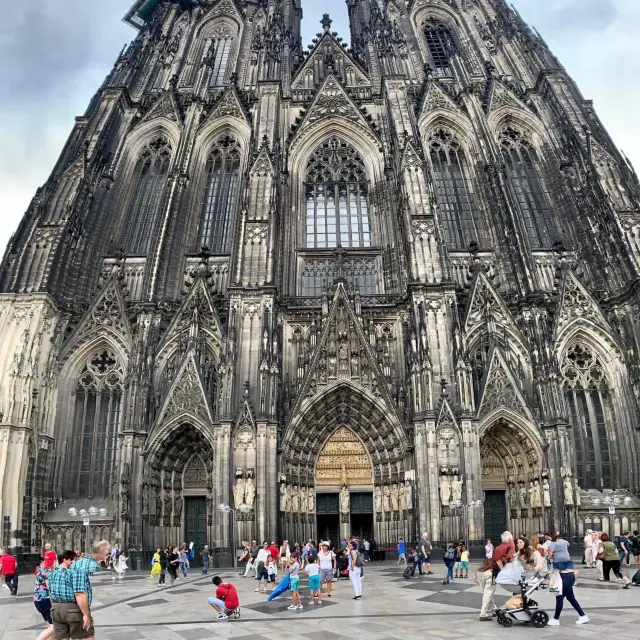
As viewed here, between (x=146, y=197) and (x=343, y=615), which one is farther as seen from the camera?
(x=146, y=197)

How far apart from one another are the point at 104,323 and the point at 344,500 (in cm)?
1394

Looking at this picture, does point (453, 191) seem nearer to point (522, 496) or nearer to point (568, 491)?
point (522, 496)

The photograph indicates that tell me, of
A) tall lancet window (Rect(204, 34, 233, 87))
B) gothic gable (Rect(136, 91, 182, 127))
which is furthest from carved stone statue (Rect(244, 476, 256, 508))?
tall lancet window (Rect(204, 34, 233, 87))

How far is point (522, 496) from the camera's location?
23.4m

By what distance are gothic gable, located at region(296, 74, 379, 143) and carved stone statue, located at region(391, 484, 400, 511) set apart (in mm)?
19714

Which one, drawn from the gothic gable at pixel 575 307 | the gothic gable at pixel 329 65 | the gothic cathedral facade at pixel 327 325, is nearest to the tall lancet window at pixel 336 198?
the gothic cathedral facade at pixel 327 325

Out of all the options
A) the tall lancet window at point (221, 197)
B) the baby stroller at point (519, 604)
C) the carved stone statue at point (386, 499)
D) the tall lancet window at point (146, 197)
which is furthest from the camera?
the tall lancet window at point (221, 197)

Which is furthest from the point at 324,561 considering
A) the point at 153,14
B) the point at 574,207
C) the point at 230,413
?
the point at 153,14

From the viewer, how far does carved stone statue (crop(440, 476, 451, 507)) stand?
2050 centimetres

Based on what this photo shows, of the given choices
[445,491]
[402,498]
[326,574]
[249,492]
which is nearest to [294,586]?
[326,574]

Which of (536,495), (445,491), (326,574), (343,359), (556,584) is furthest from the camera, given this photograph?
(343,359)

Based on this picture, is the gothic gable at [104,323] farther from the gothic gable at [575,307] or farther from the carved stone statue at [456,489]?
the gothic gable at [575,307]

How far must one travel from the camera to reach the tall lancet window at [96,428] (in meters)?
23.9

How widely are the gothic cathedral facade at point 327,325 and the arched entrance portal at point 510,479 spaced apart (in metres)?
0.09
